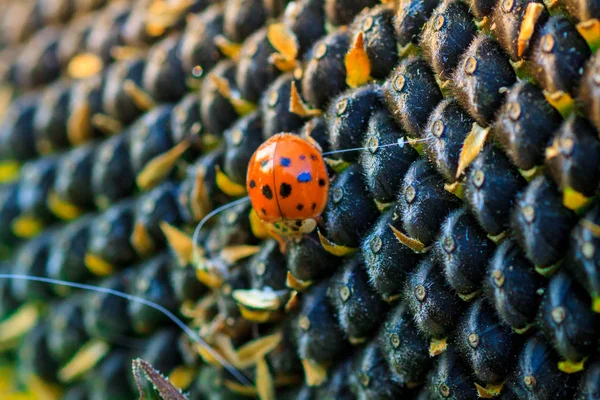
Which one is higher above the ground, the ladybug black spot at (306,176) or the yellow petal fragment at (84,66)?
the ladybug black spot at (306,176)

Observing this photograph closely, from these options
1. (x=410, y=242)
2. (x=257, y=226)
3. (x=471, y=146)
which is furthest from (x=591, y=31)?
(x=257, y=226)

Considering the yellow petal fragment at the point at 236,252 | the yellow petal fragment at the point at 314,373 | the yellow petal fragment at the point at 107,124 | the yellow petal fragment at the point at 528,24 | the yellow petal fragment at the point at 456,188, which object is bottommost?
the yellow petal fragment at the point at 314,373

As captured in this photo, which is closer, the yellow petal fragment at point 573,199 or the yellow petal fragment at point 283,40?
the yellow petal fragment at point 573,199

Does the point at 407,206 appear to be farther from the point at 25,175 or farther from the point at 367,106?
the point at 25,175

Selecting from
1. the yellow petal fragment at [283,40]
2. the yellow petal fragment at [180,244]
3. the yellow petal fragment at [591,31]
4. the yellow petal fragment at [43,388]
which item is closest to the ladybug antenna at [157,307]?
the yellow petal fragment at [180,244]

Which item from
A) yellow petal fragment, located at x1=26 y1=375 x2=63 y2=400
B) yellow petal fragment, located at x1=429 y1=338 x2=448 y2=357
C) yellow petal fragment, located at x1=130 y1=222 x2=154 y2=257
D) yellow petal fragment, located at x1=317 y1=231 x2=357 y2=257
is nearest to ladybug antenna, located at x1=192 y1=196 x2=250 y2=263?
yellow petal fragment, located at x1=130 y1=222 x2=154 y2=257

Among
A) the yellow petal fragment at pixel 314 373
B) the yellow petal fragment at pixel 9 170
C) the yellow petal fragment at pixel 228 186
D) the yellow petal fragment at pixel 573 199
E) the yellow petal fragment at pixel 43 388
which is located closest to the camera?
the yellow petal fragment at pixel 573 199

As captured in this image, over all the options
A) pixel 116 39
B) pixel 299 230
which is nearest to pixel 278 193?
pixel 299 230

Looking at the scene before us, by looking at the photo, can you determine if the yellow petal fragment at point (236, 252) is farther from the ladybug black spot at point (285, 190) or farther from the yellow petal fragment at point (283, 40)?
the yellow petal fragment at point (283, 40)
